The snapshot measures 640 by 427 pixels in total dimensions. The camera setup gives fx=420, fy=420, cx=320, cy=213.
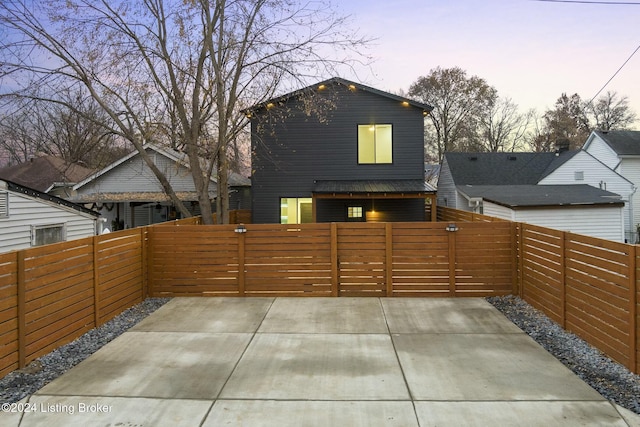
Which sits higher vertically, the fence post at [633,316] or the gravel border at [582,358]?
the fence post at [633,316]

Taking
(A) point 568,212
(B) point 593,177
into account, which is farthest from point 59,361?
(B) point 593,177

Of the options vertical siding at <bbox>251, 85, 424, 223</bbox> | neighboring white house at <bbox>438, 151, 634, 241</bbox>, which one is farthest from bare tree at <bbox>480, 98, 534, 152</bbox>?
vertical siding at <bbox>251, 85, 424, 223</bbox>

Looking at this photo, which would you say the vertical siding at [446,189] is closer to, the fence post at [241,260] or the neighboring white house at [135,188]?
the neighboring white house at [135,188]

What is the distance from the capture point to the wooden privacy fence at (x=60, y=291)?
14.3 ft

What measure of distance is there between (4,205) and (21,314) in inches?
253

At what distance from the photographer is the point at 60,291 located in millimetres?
5207

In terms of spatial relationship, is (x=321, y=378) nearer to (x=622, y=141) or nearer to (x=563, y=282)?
(x=563, y=282)

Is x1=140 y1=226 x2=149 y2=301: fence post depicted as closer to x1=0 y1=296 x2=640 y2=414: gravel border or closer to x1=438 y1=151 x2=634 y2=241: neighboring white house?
x1=0 y1=296 x2=640 y2=414: gravel border

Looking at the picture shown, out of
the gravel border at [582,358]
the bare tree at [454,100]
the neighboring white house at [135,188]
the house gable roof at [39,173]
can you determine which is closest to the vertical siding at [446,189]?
the bare tree at [454,100]

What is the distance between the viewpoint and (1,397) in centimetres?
379

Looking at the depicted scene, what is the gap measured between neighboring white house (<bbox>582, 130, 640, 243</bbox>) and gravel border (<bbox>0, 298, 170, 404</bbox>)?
2405 centimetres

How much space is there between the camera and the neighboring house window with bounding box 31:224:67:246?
10.4 m

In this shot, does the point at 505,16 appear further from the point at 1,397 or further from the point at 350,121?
the point at 1,397

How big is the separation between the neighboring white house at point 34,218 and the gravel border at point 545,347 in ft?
15.1
